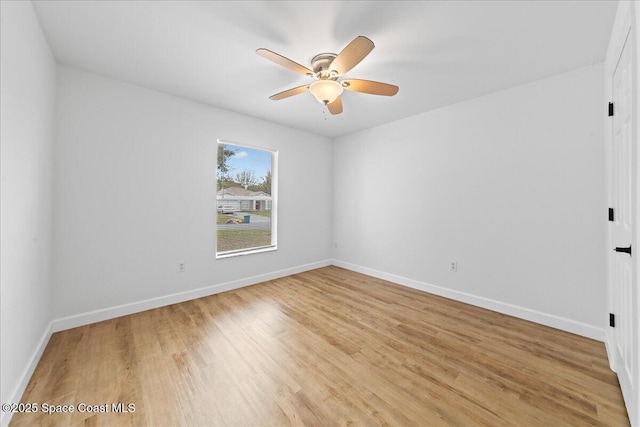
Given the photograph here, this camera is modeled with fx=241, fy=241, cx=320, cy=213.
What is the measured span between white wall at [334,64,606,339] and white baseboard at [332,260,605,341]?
0.01 m

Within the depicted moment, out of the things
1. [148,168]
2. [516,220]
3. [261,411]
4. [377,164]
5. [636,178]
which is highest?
[377,164]

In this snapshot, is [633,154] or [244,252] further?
[244,252]

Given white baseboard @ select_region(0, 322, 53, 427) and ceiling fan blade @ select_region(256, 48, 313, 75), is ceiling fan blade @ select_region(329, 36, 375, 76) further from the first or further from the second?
white baseboard @ select_region(0, 322, 53, 427)

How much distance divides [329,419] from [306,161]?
12.5 feet

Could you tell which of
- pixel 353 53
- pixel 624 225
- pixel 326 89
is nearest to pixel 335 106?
pixel 326 89

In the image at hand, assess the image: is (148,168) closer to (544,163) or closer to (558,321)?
(544,163)

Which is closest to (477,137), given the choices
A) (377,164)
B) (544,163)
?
(544,163)

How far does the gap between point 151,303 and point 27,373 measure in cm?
118

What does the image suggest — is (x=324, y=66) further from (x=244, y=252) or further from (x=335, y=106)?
(x=244, y=252)

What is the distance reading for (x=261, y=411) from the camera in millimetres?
1438

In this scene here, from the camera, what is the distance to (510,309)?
8.99 ft

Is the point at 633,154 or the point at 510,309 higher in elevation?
the point at 633,154

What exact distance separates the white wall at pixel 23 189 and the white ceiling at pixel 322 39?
38 centimetres

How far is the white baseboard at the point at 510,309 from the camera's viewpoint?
230 centimetres
